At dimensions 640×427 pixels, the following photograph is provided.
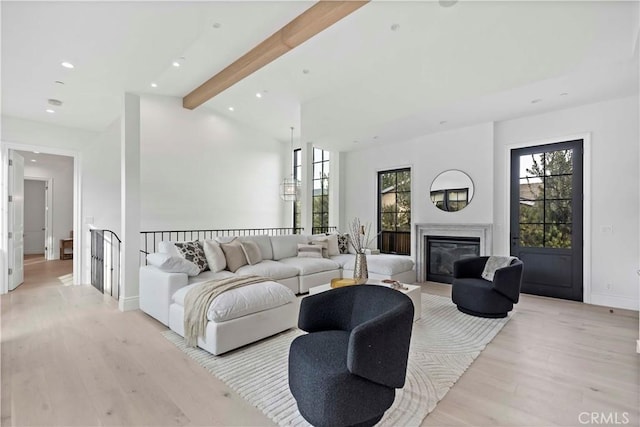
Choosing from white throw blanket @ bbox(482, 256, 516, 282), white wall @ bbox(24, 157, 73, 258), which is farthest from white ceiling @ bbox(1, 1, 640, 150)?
white wall @ bbox(24, 157, 73, 258)

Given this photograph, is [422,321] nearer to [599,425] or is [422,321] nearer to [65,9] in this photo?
[599,425]

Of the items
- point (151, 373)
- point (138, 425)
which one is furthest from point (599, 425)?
point (151, 373)

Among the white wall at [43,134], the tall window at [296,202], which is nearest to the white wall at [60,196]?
the white wall at [43,134]

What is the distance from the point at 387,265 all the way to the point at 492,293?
1.55m

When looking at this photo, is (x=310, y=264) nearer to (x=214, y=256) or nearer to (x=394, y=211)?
(x=214, y=256)

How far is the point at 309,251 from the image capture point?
16.8ft

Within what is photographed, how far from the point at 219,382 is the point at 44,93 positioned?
4369mm

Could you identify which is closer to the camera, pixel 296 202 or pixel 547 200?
pixel 547 200

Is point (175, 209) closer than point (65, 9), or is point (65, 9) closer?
point (65, 9)

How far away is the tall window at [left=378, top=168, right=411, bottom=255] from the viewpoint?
6.46 meters

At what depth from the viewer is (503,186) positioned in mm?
4984

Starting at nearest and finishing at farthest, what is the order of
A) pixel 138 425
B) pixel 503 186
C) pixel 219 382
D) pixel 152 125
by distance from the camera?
pixel 138 425
pixel 219 382
pixel 503 186
pixel 152 125

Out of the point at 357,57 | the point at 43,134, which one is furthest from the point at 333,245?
the point at 43,134

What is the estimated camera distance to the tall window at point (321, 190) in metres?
7.79
